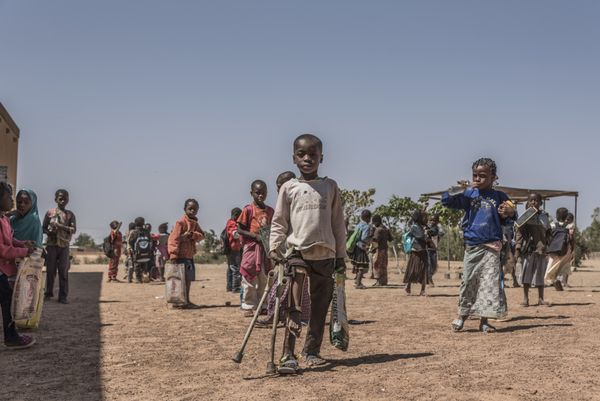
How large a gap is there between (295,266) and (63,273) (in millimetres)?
7003

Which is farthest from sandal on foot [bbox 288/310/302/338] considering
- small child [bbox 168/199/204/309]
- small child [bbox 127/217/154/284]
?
small child [bbox 127/217/154/284]

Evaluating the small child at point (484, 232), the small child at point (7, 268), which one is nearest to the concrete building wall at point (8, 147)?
the small child at point (7, 268)

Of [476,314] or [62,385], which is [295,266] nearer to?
[62,385]

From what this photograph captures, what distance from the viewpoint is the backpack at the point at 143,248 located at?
18641 mm

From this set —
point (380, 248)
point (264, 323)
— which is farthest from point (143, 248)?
point (264, 323)

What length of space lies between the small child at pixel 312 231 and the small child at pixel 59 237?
6.62m

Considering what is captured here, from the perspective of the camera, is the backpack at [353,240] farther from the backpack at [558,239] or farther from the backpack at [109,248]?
the backpack at [109,248]

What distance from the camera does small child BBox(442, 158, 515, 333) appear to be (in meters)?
7.91

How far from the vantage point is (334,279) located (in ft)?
19.9

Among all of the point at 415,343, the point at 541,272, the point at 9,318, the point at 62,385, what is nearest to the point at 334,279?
the point at 415,343

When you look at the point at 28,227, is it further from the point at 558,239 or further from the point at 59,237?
the point at 558,239

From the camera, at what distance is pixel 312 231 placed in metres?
5.76

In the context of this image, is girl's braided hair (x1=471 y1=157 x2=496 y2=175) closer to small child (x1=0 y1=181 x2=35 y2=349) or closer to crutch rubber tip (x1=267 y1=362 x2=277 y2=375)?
crutch rubber tip (x1=267 y1=362 x2=277 y2=375)

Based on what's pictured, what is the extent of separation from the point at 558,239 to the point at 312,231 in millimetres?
9940
